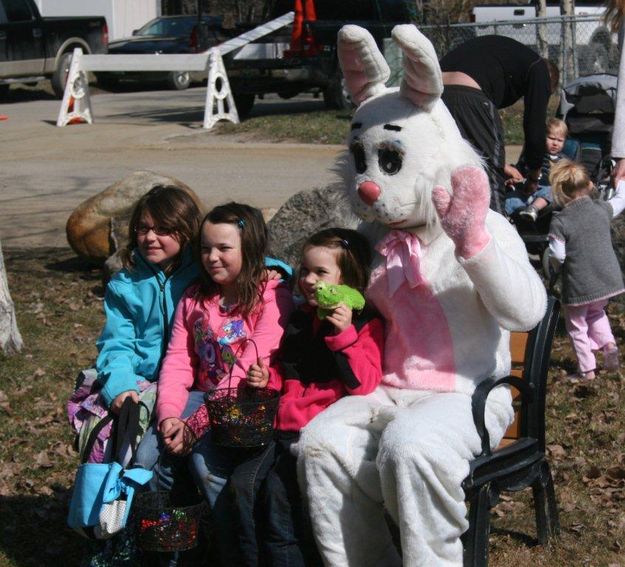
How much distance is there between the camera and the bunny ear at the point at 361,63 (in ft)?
12.3

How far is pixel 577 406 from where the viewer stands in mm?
6129

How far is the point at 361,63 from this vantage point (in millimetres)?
3807

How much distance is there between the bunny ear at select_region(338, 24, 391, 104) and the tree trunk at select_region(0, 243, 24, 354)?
3667mm

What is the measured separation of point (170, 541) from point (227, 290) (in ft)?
3.05

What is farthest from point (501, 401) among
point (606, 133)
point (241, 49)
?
point (241, 49)

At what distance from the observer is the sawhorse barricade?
17234 millimetres

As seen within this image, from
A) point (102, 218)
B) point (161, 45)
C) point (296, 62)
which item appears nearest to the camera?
point (102, 218)

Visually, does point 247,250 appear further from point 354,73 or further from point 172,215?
point 354,73

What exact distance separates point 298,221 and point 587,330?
202 centimetres

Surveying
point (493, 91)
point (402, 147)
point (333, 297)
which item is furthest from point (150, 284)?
point (493, 91)

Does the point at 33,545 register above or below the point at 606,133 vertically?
below

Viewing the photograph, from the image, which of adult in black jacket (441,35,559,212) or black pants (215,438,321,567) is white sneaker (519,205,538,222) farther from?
black pants (215,438,321,567)

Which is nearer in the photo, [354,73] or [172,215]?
[354,73]

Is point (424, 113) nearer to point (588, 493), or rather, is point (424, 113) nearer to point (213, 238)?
point (213, 238)
